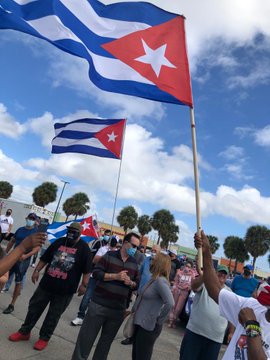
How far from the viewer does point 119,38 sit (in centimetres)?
565

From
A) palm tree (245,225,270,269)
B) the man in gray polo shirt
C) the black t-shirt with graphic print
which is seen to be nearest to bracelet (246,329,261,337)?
the man in gray polo shirt

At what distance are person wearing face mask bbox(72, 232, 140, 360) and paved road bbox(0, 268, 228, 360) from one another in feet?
2.90

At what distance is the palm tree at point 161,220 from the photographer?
73.4 m

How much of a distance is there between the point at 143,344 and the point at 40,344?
1745 mm

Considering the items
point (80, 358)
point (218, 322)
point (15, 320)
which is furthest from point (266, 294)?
point (15, 320)

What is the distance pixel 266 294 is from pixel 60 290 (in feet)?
12.5

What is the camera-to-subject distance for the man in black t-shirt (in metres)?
5.54

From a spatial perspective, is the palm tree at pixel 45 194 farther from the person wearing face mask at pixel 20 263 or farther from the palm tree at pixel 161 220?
the person wearing face mask at pixel 20 263

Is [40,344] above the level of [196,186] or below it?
below

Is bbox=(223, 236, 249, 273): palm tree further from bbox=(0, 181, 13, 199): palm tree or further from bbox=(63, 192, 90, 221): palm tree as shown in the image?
bbox=(0, 181, 13, 199): palm tree

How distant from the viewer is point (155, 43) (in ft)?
18.1

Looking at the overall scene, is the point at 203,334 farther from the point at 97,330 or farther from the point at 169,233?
the point at 169,233

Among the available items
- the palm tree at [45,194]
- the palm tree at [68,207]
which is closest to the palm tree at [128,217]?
the palm tree at [68,207]

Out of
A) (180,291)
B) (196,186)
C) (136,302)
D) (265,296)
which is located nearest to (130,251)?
(136,302)
